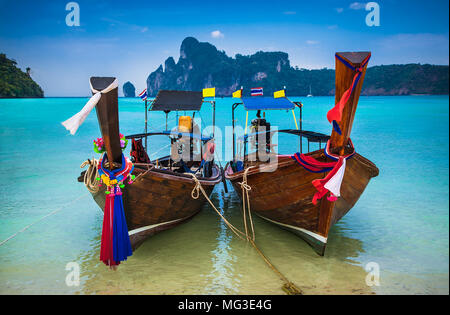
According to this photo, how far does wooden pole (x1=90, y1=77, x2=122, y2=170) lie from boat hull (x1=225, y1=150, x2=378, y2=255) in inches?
101

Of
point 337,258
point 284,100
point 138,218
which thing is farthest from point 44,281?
point 284,100

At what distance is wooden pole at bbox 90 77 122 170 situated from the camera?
138 inches

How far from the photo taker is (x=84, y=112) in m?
3.28

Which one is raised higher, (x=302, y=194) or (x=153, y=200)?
(x=302, y=194)

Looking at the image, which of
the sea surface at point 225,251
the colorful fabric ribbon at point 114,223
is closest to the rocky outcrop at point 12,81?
the sea surface at point 225,251

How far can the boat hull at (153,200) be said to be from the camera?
485cm

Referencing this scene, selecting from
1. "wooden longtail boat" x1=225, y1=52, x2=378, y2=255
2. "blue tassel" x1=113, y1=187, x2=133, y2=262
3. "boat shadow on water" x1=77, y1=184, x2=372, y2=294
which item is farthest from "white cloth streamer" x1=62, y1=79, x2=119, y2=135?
Answer: "wooden longtail boat" x1=225, y1=52, x2=378, y2=255

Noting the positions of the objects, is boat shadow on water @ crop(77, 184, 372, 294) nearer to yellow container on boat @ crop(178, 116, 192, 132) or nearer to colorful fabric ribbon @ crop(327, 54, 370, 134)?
colorful fabric ribbon @ crop(327, 54, 370, 134)

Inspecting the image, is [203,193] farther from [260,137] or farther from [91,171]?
[260,137]

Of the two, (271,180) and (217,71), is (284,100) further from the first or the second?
(217,71)

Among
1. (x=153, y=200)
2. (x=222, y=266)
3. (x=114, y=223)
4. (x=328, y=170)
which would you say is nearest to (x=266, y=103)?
(x=328, y=170)

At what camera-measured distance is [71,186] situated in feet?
35.2

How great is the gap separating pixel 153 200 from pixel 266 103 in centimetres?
368

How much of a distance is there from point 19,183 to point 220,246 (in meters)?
8.99
